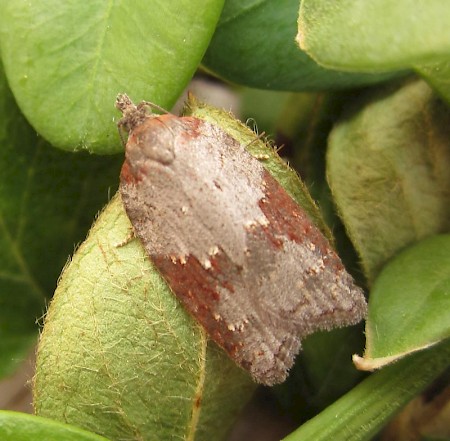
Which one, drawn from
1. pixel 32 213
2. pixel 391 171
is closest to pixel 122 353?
pixel 32 213

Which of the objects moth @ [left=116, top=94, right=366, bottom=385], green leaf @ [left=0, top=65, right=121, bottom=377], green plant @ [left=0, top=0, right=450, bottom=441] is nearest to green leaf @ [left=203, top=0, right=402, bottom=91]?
green plant @ [left=0, top=0, right=450, bottom=441]

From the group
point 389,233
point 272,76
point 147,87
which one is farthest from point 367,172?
point 147,87

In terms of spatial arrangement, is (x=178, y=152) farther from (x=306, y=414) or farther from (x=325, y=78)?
(x=306, y=414)

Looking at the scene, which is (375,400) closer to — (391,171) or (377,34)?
(391,171)

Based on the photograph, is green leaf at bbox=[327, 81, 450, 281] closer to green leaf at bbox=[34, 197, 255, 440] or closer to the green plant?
the green plant

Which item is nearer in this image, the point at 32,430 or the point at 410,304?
the point at 32,430
